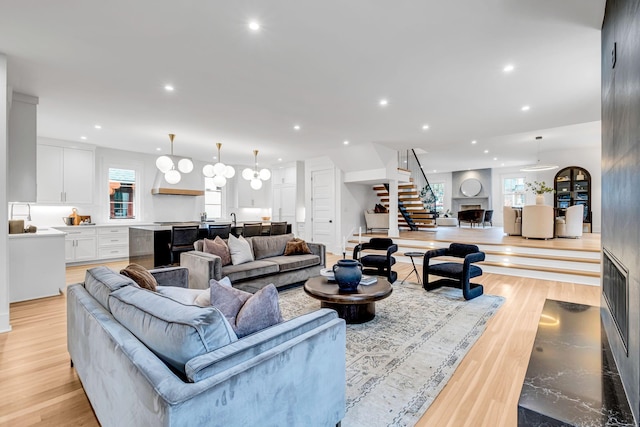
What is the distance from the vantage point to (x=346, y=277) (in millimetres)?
3061

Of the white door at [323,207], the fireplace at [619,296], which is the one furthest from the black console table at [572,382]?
the white door at [323,207]

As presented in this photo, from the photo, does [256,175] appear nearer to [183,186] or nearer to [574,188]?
[183,186]

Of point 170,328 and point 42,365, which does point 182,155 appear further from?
point 170,328

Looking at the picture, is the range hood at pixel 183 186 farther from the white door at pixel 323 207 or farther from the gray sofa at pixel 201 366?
the gray sofa at pixel 201 366

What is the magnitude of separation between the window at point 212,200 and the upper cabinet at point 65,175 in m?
2.89

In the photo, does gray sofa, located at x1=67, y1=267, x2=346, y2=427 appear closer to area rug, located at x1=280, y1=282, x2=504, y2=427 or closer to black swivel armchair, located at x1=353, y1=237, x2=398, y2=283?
area rug, located at x1=280, y1=282, x2=504, y2=427

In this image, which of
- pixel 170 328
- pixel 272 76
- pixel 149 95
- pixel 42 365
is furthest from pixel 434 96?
pixel 42 365

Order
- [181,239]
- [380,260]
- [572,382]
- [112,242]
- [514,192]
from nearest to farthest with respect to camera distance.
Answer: [572,382] < [380,260] < [181,239] < [112,242] < [514,192]

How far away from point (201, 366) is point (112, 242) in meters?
7.50

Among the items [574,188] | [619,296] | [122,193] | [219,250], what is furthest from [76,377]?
A: [574,188]

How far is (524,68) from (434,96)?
105cm

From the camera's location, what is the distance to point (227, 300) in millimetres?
1589

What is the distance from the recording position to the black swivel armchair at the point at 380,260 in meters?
4.68

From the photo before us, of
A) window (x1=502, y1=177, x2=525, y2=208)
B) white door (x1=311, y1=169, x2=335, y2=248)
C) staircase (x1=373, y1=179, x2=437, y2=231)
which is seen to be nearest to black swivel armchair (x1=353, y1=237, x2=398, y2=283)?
white door (x1=311, y1=169, x2=335, y2=248)
